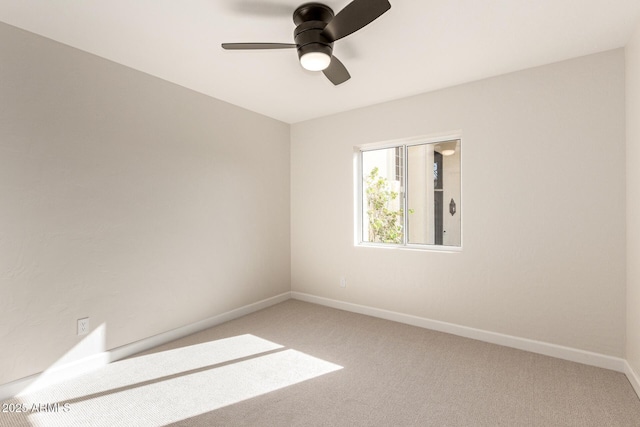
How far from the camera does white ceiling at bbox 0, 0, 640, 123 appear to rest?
187cm

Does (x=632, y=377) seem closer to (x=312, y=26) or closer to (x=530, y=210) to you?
(x=530, y=210)

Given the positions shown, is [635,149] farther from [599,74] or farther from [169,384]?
[169,384]

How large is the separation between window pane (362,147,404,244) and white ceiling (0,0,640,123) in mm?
1096

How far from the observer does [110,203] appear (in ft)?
8.34

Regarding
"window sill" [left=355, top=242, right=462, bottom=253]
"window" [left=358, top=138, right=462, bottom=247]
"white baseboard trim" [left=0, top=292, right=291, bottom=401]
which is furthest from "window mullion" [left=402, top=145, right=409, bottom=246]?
"white baseboard trim" [left=0, top=292, right=291, bottom=401]

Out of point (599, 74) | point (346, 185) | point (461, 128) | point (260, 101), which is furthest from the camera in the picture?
point (346, 185)

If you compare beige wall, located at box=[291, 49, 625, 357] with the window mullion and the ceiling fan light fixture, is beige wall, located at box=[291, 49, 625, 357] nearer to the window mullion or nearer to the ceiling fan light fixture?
the window mullion

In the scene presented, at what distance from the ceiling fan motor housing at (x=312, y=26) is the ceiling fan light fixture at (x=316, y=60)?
18 millimetres

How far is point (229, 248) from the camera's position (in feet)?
11.5

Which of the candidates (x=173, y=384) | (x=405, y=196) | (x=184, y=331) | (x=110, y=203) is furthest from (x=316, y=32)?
(x=184, y=331)

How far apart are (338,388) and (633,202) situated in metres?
2.48

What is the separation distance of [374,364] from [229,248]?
201cm

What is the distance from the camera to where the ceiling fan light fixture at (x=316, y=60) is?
1914mm

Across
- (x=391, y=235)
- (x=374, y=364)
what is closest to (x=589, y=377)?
(x=374, y=364)
